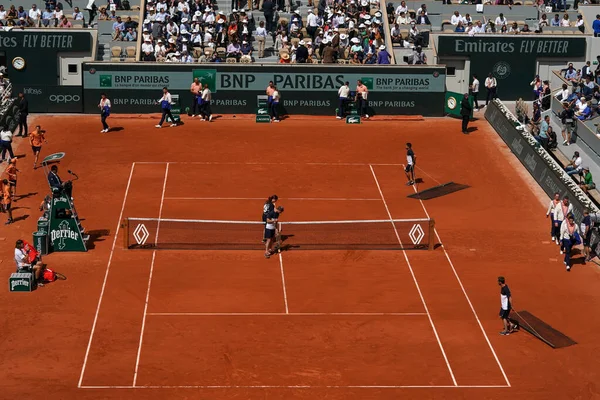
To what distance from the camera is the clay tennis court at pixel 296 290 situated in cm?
3020

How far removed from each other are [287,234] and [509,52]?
23.0 m

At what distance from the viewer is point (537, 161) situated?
47.1 metres

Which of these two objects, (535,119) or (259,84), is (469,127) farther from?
(259,84)

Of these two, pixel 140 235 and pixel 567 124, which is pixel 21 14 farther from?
pixel 567 124

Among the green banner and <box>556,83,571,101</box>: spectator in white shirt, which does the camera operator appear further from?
the green banner

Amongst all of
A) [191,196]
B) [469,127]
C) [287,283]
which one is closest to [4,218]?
[191,196]

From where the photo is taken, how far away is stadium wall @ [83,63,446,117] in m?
55.0

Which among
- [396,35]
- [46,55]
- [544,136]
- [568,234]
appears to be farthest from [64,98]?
[568,234]

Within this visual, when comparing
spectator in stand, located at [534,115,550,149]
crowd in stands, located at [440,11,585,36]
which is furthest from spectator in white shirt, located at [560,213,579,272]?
crowd in stands, located at [440,11,585,36]

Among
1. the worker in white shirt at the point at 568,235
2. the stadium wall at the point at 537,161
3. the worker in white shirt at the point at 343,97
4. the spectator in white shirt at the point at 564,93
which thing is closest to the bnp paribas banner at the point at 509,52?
the stadium wall at the point at 537,161

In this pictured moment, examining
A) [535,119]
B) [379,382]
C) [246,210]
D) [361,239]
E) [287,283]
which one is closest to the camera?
[379,382]

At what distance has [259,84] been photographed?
55469 millimetres

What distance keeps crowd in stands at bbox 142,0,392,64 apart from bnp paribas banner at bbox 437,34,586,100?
373 cm

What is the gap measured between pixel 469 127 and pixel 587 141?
725 centimetres
